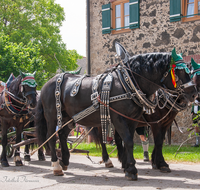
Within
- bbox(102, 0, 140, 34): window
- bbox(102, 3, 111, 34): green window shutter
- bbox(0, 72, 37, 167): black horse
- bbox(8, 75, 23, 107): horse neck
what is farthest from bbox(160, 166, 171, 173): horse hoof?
bbox(102, 3, 111, 34): green window shutter

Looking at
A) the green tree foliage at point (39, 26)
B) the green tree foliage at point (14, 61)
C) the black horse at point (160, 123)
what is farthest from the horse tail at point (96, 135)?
the green tree foliage at point (39, 26)

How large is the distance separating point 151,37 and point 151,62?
20.4ft

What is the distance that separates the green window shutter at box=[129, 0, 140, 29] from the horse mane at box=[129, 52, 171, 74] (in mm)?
6366

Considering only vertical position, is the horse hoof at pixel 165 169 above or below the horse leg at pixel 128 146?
below

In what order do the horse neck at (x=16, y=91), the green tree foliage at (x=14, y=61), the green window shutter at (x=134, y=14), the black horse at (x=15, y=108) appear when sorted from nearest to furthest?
the black horse at (x=15, y=108) < the horse neck at (x=16, y=91) < the green window shutter at (x=134, y=14) < the green tree foliage at (x=14, y=61)

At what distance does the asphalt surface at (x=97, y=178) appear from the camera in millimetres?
4254

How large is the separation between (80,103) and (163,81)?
1488 mm

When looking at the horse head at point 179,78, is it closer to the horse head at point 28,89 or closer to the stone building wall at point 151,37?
the horse head at point 28,89

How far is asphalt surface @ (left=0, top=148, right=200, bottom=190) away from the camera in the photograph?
4.25 m

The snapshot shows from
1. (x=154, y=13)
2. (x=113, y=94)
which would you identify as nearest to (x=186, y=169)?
(x=113, y=94)

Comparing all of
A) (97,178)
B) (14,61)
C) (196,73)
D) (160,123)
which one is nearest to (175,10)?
(196,73)

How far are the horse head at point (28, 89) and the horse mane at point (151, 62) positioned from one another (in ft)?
8.88

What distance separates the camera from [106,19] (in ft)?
37.7

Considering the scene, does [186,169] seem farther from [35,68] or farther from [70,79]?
[35,68]
